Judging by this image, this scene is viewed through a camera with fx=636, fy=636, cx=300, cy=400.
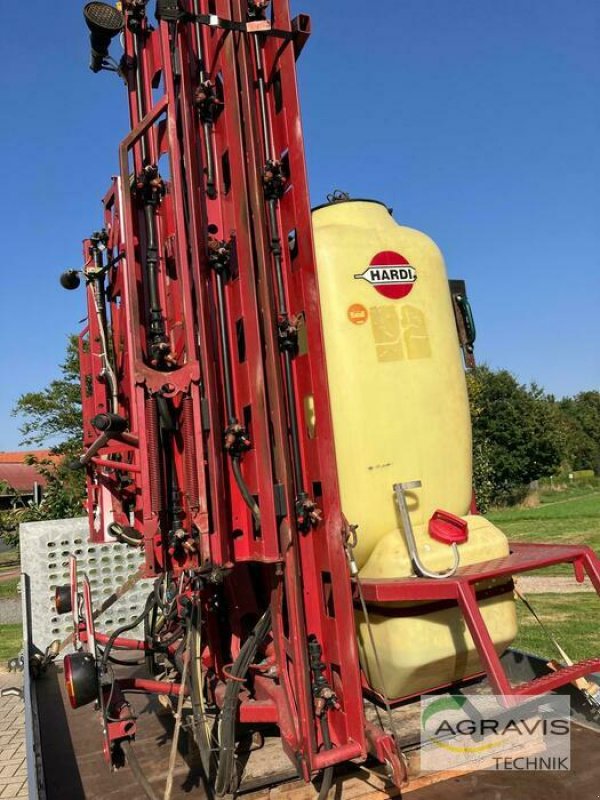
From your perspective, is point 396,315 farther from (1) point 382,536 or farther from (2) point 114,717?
(2) point 114,717

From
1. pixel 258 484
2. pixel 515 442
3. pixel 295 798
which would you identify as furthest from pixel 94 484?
pixel 515 442

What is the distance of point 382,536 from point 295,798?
3.77 ft

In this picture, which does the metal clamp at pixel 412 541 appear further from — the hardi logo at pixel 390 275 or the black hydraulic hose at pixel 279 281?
the hardi logo at pixel 390 275

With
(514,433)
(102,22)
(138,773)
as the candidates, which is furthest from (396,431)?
(514,433)

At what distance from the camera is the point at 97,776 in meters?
3.03

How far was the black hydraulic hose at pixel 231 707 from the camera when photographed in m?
2.55

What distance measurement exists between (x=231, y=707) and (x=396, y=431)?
1.44 meters

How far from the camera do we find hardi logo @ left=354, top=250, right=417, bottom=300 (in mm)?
3131

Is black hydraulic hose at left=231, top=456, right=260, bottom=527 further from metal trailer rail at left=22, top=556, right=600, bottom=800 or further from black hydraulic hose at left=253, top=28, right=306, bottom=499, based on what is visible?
metal trailer rail at left=22, top=556, right=600, bottom=800

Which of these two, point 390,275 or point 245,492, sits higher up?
point 390,275

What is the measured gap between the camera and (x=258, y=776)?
110 inches

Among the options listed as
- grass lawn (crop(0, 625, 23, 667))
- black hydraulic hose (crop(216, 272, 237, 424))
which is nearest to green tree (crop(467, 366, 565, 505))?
grass lawn (crop(0, 625, 23, 667))

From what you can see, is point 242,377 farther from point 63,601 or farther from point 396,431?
point 63,601

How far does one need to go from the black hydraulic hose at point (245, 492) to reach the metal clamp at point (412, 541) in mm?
687
